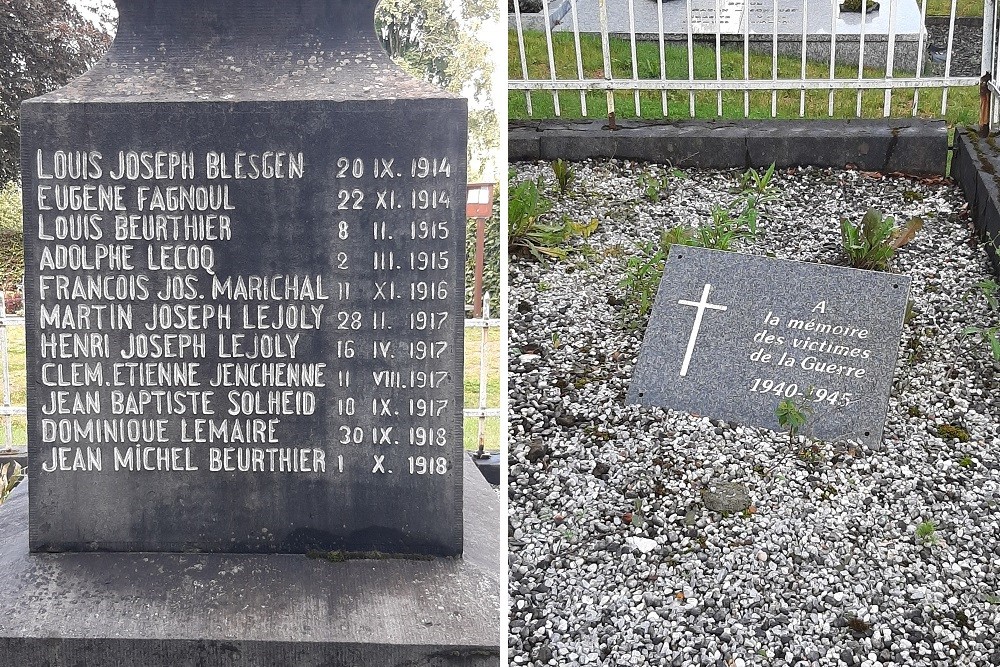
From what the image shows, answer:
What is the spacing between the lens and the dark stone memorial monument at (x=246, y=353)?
226 cm

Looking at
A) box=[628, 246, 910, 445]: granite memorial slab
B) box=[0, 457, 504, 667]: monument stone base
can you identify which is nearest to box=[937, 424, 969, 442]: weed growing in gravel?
box=[628, 246, 910, 445]: granite memorial slab

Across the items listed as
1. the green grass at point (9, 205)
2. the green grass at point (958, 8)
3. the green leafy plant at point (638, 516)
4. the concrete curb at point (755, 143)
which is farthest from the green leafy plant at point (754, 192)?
the green grass at point (9, 205)

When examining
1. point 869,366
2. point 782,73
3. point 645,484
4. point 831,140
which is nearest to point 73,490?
point 645,484

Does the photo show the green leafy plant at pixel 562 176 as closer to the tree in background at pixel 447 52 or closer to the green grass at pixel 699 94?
the green grass at pixel 699 94

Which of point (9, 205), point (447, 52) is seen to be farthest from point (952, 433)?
point (9, 205)

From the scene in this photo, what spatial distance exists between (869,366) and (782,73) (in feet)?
13.4

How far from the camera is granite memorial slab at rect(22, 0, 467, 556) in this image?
7.48 ft

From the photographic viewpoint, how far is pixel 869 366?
3.03 meters

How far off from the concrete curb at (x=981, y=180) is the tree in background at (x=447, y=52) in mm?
3396

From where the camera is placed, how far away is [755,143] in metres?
4.54

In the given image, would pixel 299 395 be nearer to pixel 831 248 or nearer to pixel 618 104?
pixel 831 248

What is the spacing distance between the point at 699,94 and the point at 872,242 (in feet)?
8.90

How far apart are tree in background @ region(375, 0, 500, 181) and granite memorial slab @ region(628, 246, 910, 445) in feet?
12.6

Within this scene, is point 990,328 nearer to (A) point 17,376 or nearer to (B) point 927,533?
(B) point 927,533
